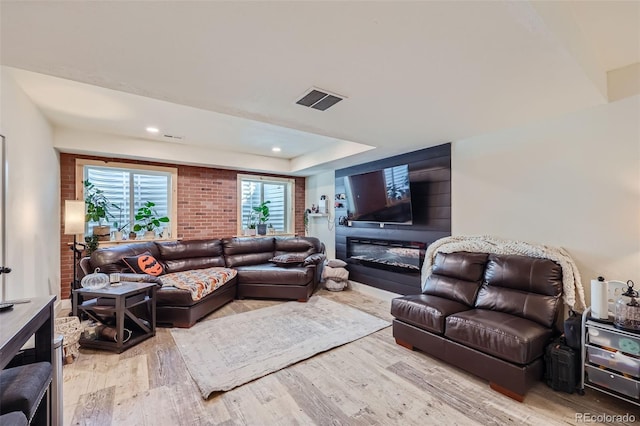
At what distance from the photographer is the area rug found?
2316 millimetres

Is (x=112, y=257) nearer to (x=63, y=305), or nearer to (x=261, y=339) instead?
(x=63, y=305)

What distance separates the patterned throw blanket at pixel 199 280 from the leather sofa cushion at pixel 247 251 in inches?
20.9

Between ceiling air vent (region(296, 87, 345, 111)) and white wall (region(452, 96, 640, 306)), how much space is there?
6.60ft

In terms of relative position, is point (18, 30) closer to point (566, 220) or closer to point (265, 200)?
point (566, 220)

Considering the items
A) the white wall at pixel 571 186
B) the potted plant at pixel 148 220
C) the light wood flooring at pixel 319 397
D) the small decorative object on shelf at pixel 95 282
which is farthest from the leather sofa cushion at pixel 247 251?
the white wall at pixel 571 186

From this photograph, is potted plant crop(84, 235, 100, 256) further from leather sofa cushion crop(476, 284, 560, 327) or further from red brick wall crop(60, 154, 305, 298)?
leather sofa cushion crop(476, 284, 560, 327)

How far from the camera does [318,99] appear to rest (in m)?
2.25

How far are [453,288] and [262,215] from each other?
4077mm

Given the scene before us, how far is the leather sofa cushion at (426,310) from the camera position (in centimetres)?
245

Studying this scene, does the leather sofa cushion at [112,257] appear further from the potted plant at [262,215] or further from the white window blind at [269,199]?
the potted plant at [262,215]

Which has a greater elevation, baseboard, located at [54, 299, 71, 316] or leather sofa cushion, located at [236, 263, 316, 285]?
leather sofa cushion, located at [236, 263, 316, 285]

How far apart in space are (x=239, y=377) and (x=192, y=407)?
400 millimetres

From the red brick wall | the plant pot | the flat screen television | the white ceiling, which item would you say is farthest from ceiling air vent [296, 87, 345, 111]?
the plant pot

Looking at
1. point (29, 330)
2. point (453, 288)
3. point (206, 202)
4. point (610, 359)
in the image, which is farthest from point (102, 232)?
point (610, 359)
